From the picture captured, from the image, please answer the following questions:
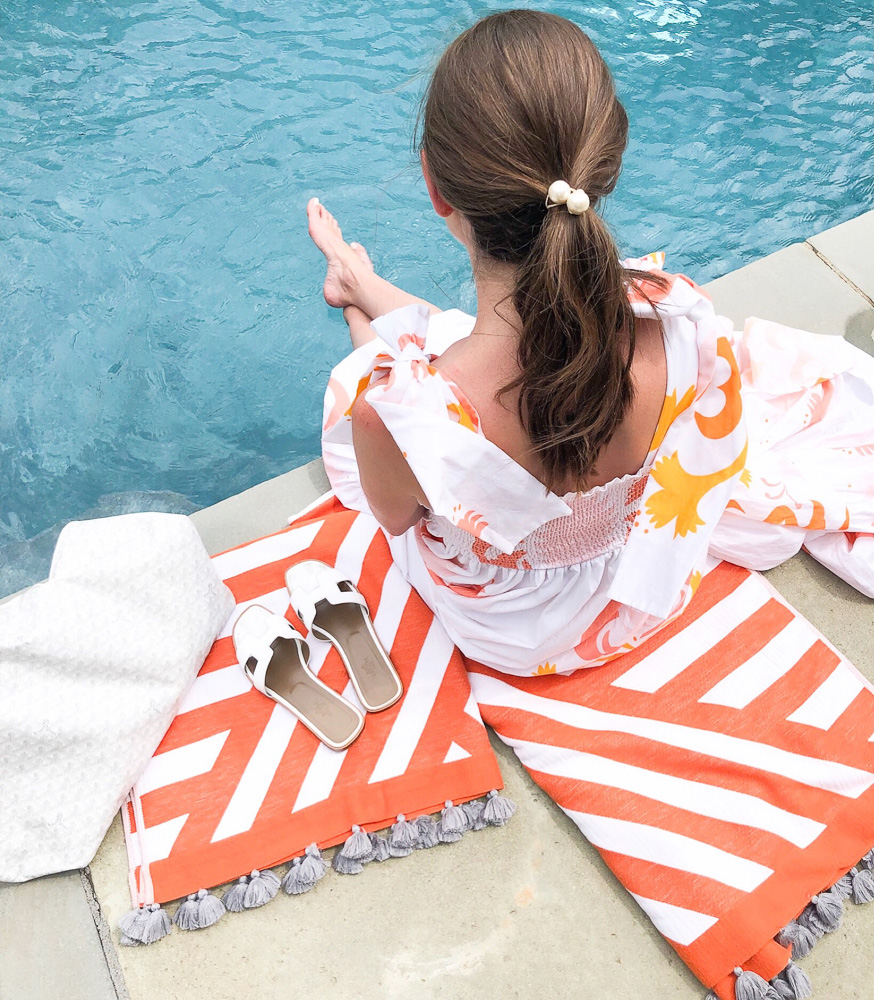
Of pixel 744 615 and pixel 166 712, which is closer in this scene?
pixel 166 712

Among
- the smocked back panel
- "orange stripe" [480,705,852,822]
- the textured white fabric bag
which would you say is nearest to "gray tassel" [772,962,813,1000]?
"orange stripe" [480,705,852,822]

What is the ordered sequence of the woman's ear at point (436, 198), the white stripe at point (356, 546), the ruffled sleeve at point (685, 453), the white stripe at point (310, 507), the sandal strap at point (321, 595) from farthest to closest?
1. the white stripe at point (310, 507)
2. the white stripe at point (356, 546)
3. the sandal strap at point (321, 595)
4. the ruffled sleeve at point (685, 453)
5. the woman's ear at point (436, 198)

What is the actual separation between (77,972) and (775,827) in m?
1.37

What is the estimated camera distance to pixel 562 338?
1086mm

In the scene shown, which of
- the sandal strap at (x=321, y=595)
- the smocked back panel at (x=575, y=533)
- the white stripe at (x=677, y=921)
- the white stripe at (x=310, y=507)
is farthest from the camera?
the white stripe at (x=310, y=507)

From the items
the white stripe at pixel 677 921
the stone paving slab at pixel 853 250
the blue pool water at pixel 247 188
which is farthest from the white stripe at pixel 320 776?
the stone paving slab at pixel 853 250

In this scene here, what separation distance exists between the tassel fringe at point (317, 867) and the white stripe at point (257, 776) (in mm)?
99

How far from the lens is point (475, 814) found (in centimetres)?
171

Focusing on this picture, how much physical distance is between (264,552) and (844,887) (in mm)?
1438

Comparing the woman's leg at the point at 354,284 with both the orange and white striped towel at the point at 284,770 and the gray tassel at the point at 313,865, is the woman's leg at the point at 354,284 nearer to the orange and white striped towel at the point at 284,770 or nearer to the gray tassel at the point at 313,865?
the orange and white striped towel at the point at 284,770

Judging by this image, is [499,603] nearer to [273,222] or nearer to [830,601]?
[830,601]

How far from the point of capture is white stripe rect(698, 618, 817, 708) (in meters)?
1.78

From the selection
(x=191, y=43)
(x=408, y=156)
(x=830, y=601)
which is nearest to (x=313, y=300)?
(x=408, y=156)

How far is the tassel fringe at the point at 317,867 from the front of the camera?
1577 millimetres
